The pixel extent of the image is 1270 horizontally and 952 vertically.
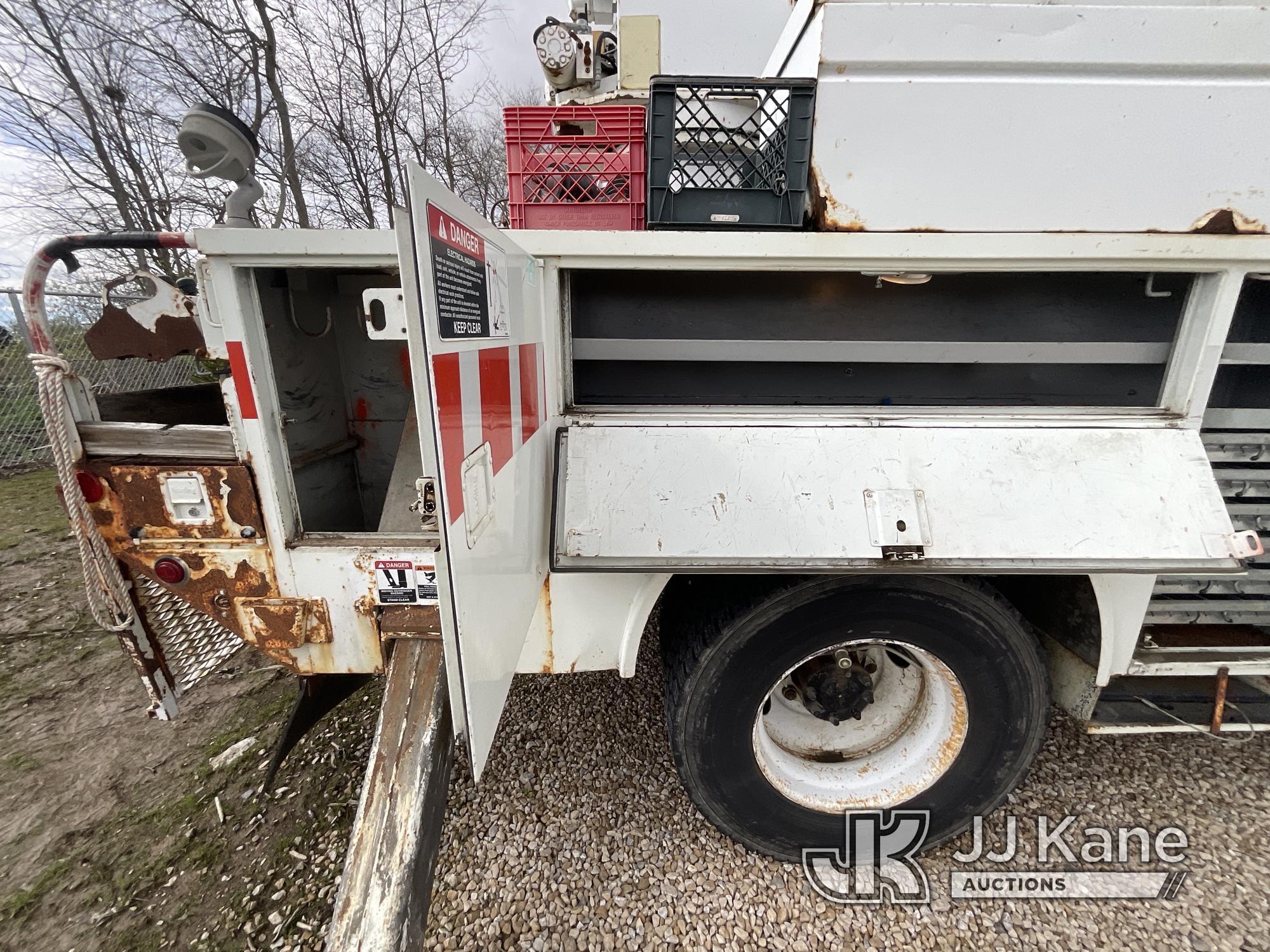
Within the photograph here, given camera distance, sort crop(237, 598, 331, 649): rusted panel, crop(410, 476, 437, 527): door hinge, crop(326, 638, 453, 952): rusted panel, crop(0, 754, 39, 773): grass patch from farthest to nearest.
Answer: crop(0, 754, 39, 773): grass patch → crop(237, 598, 331, 649): rusted panel → crop(326, 638, 453, 952): rusted panel → crop(410, 476, 437, 527): door hinge

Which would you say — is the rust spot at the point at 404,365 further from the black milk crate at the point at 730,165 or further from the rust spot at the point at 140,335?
the black milk crate at the point at 730,165

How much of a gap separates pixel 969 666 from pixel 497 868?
1.71m

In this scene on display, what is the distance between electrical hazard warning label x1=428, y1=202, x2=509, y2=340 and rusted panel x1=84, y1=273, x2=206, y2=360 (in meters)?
1.08

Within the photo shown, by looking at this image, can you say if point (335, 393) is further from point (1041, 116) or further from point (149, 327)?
point (1041, 116)

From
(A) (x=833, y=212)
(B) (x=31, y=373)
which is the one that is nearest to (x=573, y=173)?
(A) (x=833, y=212)

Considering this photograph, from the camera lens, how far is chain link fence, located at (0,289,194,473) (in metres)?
6.18

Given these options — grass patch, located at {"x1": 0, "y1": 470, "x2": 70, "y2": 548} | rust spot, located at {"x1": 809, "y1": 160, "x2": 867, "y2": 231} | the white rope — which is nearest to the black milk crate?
rust spot, located at {"x1": 809, "y1": 160, "x2": 867, "y2": 231}

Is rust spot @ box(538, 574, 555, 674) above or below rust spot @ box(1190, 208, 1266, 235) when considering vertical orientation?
below

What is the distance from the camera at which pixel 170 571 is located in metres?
1.59

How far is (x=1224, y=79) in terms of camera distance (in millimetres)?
1334

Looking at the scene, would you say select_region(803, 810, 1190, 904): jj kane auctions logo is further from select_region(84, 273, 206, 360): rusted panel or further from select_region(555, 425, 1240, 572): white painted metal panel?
select_region(84, 273, 206, 360): rusted panel

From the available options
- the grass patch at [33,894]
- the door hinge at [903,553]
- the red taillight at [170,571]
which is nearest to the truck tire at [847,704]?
the door hinge at [903,553]

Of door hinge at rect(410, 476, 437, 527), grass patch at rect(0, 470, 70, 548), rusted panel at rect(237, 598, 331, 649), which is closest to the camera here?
door hinge at rect(410, 476, 437, 527)

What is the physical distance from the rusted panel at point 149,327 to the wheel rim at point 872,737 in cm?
206
